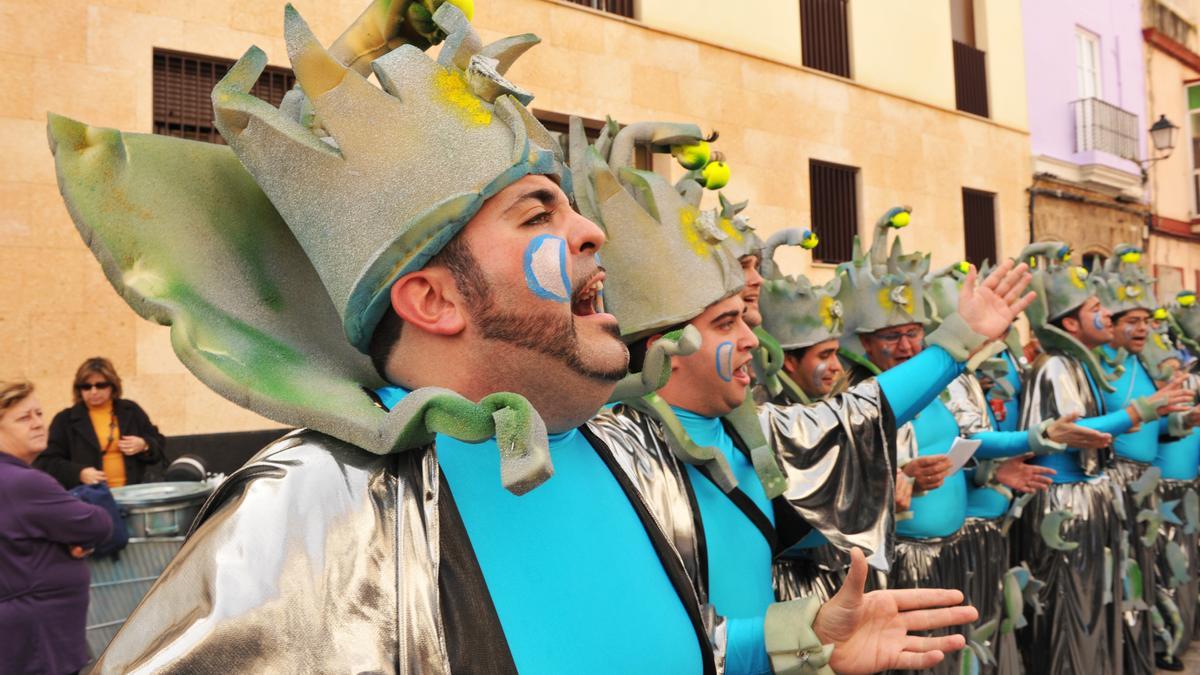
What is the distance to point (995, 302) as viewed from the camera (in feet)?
8.59

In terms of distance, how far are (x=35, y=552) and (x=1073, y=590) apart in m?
4.82

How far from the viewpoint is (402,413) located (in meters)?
1.27

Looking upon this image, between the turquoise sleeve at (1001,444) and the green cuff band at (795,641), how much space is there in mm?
3010

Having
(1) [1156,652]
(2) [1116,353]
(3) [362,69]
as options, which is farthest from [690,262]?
(1) [1156,652]

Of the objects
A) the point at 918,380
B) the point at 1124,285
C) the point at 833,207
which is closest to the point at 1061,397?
the point at 1124,285

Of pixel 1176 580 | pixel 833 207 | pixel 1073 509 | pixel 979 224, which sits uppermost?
pixel 979 224

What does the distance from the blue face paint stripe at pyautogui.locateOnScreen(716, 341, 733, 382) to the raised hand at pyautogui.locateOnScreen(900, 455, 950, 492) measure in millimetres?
1367

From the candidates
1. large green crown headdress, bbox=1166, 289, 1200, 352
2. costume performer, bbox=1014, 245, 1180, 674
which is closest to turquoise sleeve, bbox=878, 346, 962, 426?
costume performer, bbox=1014, 245, 1180, 674

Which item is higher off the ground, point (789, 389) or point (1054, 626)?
point (789, 389)

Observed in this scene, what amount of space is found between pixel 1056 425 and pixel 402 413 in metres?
4.17

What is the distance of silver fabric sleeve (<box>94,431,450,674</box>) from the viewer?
1146 mm

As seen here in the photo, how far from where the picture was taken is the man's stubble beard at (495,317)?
143 cm

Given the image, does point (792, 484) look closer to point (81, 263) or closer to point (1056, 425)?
point (1056, 425)

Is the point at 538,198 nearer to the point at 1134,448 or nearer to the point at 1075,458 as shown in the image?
the point at 1075,458
